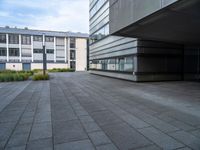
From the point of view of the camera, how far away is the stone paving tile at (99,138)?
3.34 metres

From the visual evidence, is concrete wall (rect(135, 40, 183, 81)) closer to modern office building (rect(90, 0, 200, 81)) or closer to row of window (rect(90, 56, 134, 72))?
modern office building (rect(90, 0, 200, 81))

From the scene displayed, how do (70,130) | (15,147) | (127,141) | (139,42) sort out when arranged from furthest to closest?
(139,42)
(70,130)
(127,141)
(15,147)

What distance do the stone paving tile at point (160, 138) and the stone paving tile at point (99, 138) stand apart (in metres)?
0.97

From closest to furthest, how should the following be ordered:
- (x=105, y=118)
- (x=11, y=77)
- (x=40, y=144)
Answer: (x=40, y=144)
(x=105, y=118)
(x=11, y=77)

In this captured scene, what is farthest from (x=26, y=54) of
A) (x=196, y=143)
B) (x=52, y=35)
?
(x=196, y=143)

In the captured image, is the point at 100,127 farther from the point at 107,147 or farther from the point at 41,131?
the point at 41,131

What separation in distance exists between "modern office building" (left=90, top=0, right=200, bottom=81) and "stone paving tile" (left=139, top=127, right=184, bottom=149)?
Answer: 4530 millimetres

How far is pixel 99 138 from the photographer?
353cm

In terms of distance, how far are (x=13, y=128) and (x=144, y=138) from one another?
11.1 ft

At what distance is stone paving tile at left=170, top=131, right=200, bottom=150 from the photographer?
125 inches

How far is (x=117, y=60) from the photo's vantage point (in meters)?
18.1

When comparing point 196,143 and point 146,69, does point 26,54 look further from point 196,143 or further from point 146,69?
point 196,143

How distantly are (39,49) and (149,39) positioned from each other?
124 feet

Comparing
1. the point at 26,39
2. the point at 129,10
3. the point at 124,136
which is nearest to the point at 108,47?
the point at 129,10
